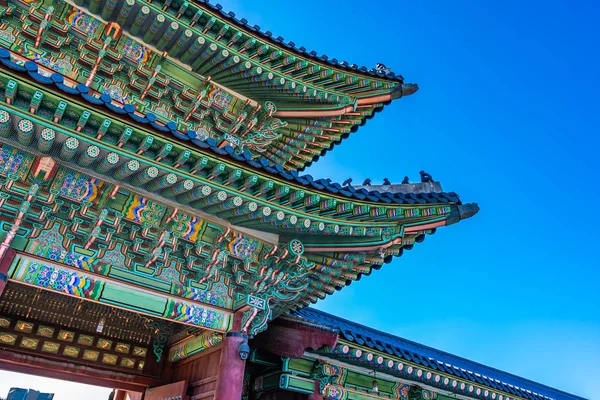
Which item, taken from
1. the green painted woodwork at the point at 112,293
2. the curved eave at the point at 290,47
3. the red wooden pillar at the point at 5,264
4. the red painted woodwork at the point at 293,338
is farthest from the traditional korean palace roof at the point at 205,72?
the red painted woodwork at the point at 293,338

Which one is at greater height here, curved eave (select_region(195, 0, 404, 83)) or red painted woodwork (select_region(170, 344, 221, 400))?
curved eave (select_region(195, 0, 404, 83))

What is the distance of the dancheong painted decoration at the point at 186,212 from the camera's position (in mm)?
5594

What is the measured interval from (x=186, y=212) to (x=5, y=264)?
2.34 m

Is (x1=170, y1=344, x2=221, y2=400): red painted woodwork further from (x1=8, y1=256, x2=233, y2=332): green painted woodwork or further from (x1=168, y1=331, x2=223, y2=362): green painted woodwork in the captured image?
(x1=8, y1=256, x2=233, y2=332): green painted woodwork

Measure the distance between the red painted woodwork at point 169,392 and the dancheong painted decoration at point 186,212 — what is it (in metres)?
0.06

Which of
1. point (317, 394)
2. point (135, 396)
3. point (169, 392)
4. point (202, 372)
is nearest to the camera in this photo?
point (202, 372)

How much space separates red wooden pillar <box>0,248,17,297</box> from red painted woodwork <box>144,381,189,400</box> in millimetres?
3551

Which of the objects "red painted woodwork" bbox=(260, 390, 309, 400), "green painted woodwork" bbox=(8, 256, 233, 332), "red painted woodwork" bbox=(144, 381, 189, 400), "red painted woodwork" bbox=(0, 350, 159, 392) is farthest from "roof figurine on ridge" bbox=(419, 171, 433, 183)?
"red painted woodwork" bbox=(0, 350, 159, 392)

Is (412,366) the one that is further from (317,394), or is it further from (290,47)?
(290,47)

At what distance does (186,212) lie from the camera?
6.57 meters

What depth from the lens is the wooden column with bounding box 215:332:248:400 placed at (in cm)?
664

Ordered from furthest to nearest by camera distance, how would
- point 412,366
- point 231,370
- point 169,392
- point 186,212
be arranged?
point 412,366 → point 169,392 → point 231,370 → point 186,212

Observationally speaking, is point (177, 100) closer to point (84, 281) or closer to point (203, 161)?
point (203, 161)

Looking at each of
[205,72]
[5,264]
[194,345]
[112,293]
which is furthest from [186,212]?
[205,72]
